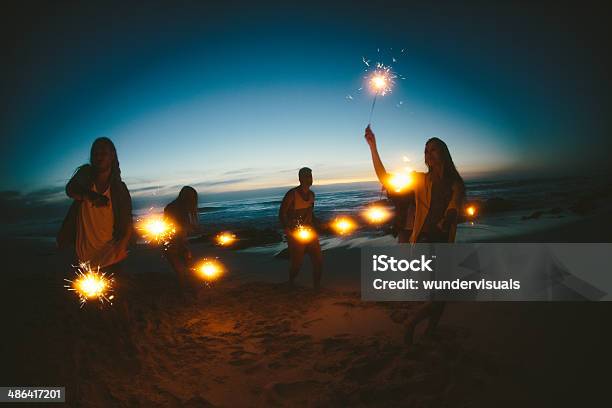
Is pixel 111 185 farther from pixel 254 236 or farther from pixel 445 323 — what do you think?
pixel 254 236

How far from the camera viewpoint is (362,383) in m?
3.62

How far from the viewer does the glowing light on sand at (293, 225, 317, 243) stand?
7.05 metres

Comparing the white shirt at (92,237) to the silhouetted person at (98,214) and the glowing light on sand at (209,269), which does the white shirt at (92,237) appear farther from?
the glowing light on sand at (209,269)

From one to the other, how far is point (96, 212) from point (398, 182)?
3496 mm

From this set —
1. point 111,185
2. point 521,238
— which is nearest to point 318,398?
point 111,185

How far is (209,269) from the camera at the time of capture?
9867mm

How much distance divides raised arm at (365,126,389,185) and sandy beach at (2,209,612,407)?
2115 mm

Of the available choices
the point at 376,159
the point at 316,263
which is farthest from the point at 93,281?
the point at 316,263

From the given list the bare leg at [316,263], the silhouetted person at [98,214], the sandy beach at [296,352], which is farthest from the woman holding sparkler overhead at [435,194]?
the bare leg at [316,263]

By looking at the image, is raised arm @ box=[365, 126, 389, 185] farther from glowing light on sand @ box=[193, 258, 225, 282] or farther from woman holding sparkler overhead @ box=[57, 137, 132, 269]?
glowing light on sand @ box=[193, 258, 225, 282]

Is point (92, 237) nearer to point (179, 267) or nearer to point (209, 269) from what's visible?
point (179, 267)

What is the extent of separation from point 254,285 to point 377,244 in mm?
5569

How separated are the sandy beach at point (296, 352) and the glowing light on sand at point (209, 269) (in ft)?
7.99

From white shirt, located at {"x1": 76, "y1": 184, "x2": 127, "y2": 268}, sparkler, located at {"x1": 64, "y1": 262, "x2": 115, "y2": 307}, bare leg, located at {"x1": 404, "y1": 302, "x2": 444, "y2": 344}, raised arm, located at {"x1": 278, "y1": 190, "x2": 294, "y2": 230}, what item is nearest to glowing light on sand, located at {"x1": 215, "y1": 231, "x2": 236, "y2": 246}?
raised arm, located at {"x1": 278, "y1": 190, "x2": 294, "y2": 230}
